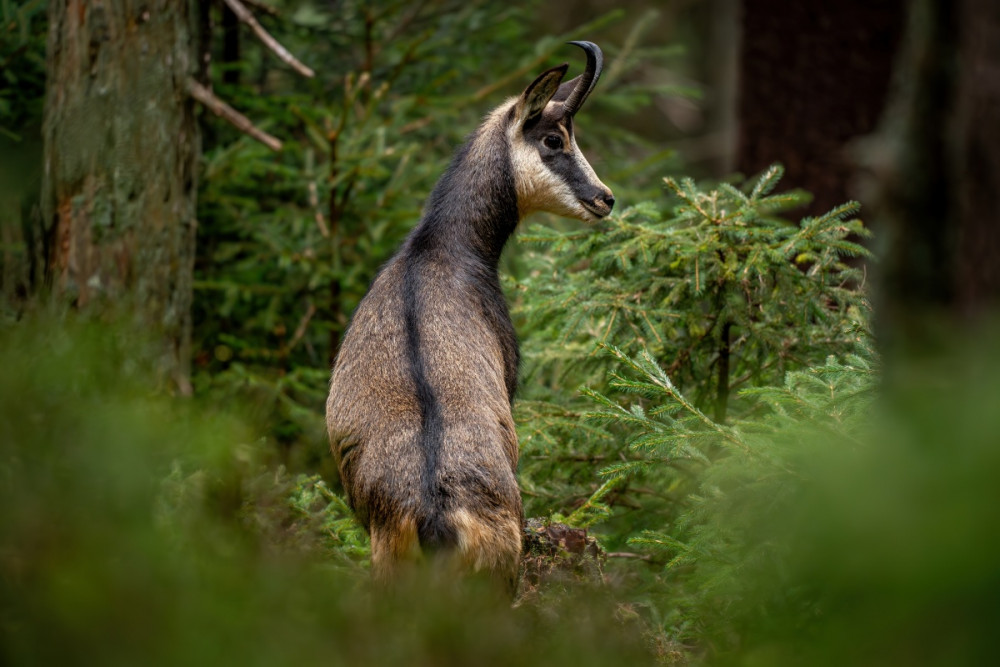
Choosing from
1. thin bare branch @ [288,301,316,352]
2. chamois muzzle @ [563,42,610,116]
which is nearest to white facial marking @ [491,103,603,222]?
chamois muzzle @ [563,42,610,116]

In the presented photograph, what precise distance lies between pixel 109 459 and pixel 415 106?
24.5 ft


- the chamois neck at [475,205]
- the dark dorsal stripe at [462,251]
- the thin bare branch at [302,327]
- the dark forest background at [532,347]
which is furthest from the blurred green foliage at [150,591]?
the thin bare branch at [302,327]

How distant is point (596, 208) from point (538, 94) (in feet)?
2.59

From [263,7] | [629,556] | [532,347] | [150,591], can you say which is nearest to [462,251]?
[532,347]

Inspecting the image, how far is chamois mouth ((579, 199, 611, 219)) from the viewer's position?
568 centimetres

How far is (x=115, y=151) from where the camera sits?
6.80 metres

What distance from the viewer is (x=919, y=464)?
143cm

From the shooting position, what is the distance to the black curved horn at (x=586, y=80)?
18.5 feet

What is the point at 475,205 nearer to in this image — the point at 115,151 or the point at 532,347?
the point at 532,347

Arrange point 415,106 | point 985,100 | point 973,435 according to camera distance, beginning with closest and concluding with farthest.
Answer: point 973,435
point 985,100
point 415,106

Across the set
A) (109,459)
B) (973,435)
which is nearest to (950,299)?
(973,435)

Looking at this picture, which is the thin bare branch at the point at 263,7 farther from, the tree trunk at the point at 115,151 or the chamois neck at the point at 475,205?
the chamois neck at the point at 475,205

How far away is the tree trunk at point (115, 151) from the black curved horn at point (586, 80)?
327 cm

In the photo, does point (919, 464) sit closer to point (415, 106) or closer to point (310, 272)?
point (310, 272)
